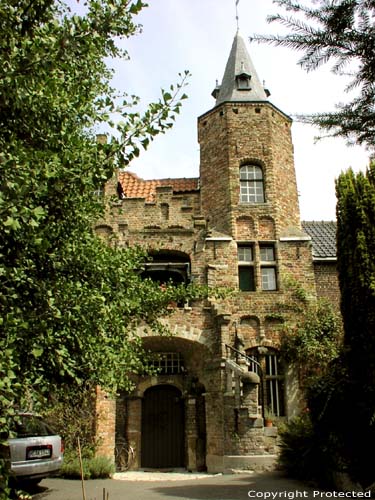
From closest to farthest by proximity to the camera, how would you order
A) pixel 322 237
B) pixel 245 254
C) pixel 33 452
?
pixel 33 452 → pixel 245 254 → pixel 322 237

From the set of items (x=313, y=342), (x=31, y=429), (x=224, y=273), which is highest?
(x=224, y=273)

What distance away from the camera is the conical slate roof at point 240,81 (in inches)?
746

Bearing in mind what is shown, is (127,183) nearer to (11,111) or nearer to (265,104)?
(265,104)

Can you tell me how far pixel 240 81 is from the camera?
19.5 metres

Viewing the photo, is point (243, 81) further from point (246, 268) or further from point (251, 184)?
point (246, 268)

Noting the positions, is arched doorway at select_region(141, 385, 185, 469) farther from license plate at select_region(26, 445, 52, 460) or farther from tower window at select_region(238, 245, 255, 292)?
license plate at select_region(26, 445, 52, 460)

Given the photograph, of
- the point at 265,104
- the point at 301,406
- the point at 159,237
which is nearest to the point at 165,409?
the point at 301,406

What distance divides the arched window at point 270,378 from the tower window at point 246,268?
7.03 ft

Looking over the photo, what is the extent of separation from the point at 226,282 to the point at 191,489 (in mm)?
7449

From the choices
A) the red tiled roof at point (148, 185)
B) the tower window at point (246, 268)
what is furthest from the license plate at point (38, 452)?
the red tiled roof at point (148, 185)

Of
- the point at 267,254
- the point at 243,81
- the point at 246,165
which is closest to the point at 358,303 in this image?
the point at 267,254

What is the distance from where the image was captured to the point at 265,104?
60.3 ft

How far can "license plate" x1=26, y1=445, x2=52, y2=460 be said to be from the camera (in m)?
8.49

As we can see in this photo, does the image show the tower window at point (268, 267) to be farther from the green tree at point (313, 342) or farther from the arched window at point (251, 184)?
the arched window at point (251, 184)
